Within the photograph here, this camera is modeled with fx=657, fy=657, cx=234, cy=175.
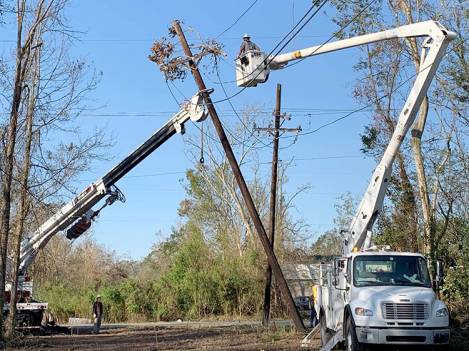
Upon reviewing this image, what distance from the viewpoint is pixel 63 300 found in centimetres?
4397

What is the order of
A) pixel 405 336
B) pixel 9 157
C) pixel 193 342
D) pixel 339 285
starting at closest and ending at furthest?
1. pixel 405 336
2. pixel 339 285
3. pixel 9 157
4. pixel 193 342

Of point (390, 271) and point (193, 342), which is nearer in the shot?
point (390, 271)

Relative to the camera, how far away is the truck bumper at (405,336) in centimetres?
1304

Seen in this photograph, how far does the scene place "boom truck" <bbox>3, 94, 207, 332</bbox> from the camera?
24078mm

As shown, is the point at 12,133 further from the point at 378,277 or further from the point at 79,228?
the point at 378,277

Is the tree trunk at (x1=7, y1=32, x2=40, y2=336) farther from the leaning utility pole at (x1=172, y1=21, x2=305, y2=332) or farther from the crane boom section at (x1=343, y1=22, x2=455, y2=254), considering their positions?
the crane boom section at (x1=343, y1=22, x2=455, y2=254)

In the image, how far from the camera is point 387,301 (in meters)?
13.2

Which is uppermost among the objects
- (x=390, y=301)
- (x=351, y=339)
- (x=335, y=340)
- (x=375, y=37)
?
(x=375, y=37)

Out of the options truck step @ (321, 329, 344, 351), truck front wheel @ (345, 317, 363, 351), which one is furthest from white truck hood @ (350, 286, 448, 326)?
truck step @ (321, 329, 344, 351)

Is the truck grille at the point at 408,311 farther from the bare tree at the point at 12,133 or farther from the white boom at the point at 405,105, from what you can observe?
the bare tree at the point at 12,133

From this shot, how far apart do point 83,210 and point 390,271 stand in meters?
14.5

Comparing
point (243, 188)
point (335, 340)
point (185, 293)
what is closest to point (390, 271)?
point (335, 340)

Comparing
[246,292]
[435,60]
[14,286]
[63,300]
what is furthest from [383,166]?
[63,300]

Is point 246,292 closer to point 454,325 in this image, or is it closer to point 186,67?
point 186,67
